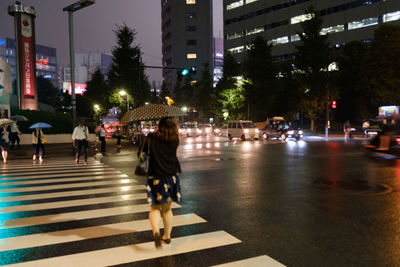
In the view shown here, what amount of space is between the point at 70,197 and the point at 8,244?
9.29 feet

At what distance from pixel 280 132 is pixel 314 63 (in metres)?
12.0

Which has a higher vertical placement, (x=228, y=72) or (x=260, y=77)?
(x=228, y=72)

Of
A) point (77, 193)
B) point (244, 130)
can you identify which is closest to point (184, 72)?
point (244, 130)

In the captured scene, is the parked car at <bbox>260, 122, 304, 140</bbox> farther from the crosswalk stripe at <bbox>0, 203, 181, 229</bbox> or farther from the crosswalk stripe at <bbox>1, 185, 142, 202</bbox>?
the crosswalk stripe at <bbox>0, 203, 181, 229</bbox>

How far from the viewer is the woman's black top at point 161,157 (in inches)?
168

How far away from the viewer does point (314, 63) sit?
122 feet

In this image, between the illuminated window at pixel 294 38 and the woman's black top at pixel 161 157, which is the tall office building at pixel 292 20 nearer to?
the illuminated window at pixel 294 38

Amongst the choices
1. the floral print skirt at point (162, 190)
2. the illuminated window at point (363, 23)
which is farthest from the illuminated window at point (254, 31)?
the floral print skirt at point (162, 190)

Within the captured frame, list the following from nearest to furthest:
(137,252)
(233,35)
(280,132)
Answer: (137,252)
(280,132)
(233,35)

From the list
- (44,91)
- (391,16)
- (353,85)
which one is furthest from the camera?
(44,91)

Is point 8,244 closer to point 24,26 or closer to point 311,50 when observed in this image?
point 24,26

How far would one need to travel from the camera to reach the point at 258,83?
42.9 metres

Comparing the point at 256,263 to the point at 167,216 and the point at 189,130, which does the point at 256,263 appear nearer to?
the point at 167,216

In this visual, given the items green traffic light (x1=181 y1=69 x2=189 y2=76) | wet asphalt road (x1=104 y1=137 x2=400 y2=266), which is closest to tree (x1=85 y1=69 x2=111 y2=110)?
green traffic light (x1=181 y1=69 x2=189 y2=76)
